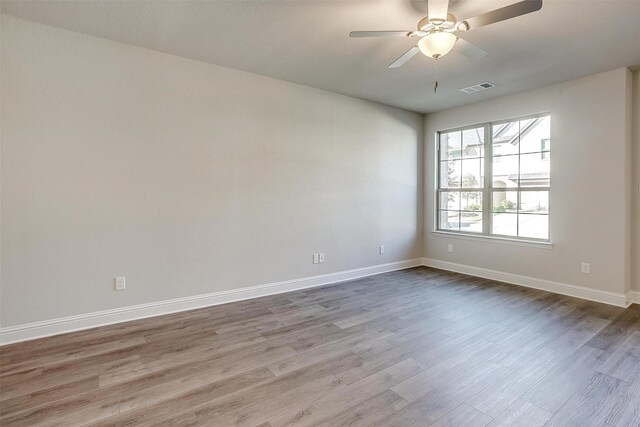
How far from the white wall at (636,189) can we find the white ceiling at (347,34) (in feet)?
1.39

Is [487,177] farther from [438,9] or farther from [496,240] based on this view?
[438,9]

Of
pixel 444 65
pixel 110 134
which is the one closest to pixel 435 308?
pixel 444 65

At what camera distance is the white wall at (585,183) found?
11.7ft

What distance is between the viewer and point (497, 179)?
474cm

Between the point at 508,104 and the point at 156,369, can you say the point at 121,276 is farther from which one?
the point at 508,104

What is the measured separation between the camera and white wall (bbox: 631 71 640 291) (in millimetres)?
3623

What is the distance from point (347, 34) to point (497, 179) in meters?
3.24

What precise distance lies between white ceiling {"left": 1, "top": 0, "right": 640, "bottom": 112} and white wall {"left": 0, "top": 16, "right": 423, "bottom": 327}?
0.94 ft

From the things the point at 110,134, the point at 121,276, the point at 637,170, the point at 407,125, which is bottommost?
the point at 121,276

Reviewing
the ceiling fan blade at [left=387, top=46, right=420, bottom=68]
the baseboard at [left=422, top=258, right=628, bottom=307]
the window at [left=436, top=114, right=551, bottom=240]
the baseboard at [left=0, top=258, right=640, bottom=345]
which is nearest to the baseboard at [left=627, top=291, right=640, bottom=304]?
the baseboard at [left=0, top=258, right=640, bottom=345]

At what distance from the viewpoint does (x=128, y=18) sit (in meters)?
2.62

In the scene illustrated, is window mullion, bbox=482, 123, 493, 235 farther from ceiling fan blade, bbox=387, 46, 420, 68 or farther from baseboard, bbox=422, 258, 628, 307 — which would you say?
ceiling fan blade, bbox=387, 46, 420, 68

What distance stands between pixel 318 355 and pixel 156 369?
116cm

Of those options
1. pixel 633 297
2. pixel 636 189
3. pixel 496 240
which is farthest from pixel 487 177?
pixel 633 297
